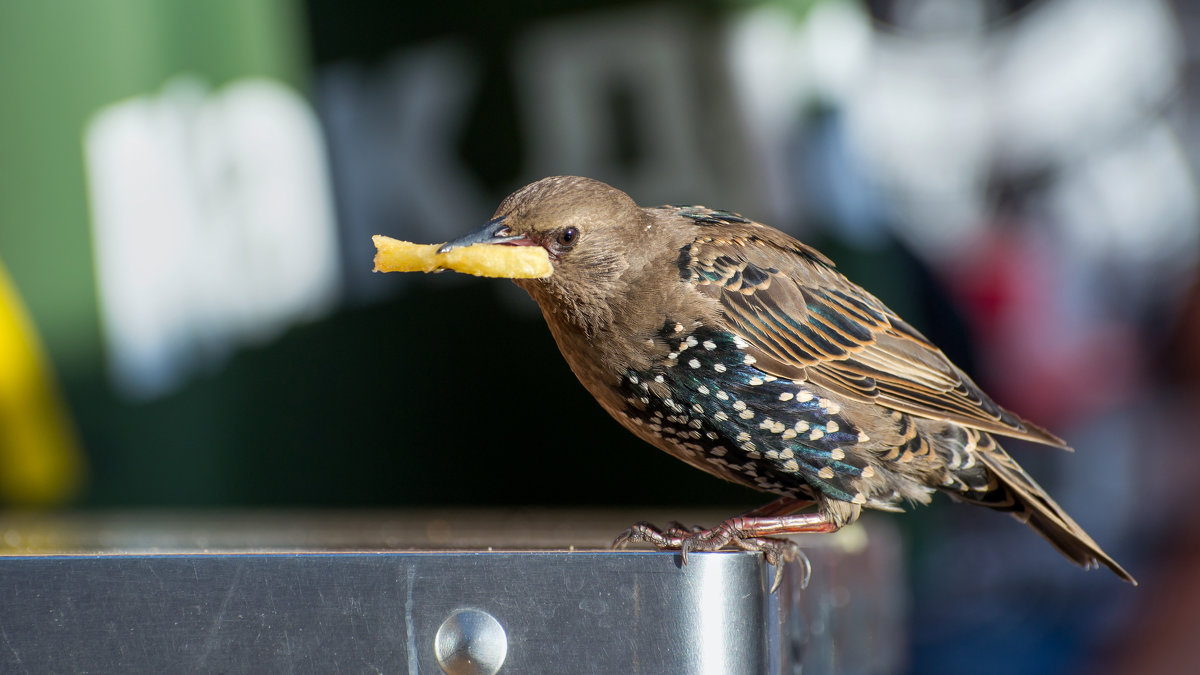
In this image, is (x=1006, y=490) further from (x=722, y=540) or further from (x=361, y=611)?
(x=361, y=611)

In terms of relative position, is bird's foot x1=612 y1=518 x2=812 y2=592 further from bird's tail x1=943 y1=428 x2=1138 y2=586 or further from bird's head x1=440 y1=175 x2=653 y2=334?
bird's tail x1=943 y1=428 x2=1138 y2=586

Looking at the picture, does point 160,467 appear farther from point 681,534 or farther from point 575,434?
point 681,534

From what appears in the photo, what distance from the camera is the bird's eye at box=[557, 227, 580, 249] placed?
1873 millimetres

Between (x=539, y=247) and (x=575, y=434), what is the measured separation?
9.15 ft

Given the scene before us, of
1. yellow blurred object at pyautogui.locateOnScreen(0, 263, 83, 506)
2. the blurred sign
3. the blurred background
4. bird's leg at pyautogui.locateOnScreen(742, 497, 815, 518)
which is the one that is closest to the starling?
bird's leg at pyautogui.locateOnScreen(742, 497, 815, 518)

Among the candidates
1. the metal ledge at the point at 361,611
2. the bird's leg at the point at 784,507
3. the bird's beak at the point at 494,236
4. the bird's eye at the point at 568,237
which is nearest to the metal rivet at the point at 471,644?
the metal ledge at the point at 361,611

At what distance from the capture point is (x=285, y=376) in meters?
4.62

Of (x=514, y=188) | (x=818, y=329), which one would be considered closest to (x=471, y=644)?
(x=818, y=329)

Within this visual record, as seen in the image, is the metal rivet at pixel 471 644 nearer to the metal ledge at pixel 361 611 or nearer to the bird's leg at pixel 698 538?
the metal ledge at pixel 361 611

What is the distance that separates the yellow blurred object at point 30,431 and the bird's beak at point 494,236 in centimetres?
321

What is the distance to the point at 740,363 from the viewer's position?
187 cm

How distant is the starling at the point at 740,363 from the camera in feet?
6.04

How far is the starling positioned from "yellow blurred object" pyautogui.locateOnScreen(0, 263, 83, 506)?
3.13m

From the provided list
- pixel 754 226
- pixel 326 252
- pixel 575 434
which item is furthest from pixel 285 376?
pixel 754 226
